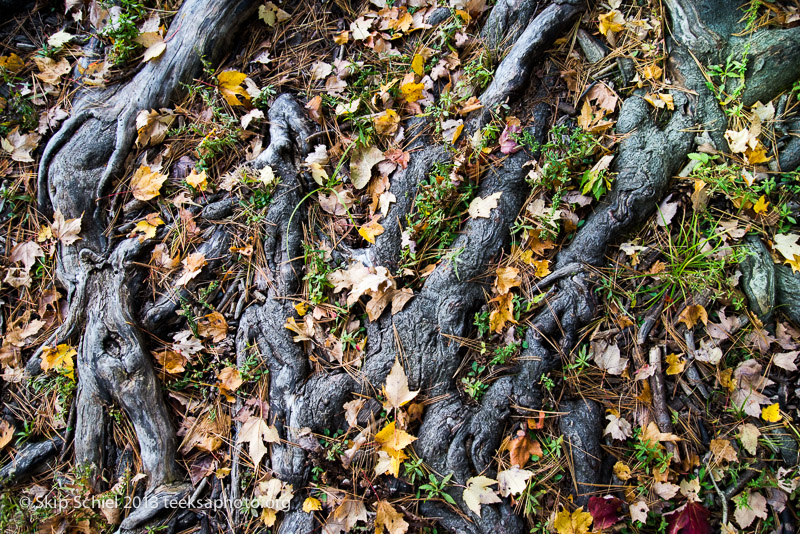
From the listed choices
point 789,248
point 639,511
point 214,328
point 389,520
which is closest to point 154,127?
point 214,328

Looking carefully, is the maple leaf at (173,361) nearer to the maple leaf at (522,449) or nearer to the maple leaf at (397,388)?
the maple leaf at (397,388)

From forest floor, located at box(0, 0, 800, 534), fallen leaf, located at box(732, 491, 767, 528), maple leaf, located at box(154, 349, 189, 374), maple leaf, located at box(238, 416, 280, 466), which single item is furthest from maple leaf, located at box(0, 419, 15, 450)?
fallen leaf, located at box(732, 491, 767, 528)

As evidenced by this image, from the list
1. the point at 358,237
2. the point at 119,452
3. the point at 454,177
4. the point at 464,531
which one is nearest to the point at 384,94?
the point at 454,177

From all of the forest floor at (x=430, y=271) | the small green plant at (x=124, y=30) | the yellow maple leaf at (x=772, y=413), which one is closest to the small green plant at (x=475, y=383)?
the forest floor at (x=430, y=271)

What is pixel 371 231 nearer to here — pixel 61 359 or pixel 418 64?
pixel 418 64

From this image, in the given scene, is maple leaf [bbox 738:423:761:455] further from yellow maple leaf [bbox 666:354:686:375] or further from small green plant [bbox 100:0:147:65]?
small green plant [bbox 100:0:147:65]

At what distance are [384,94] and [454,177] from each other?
0.70m

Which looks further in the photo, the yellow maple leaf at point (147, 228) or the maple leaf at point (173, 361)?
the yellow maple leaf at point (147, 228)

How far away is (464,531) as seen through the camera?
217 centimetres

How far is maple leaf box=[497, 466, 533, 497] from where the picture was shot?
2146 millimetres

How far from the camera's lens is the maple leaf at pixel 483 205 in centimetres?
246

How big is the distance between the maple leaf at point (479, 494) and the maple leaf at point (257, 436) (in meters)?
1.01

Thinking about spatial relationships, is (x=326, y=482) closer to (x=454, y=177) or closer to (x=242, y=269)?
(x=242, y=269)

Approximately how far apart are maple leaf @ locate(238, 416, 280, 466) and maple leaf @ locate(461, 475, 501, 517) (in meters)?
1.01
